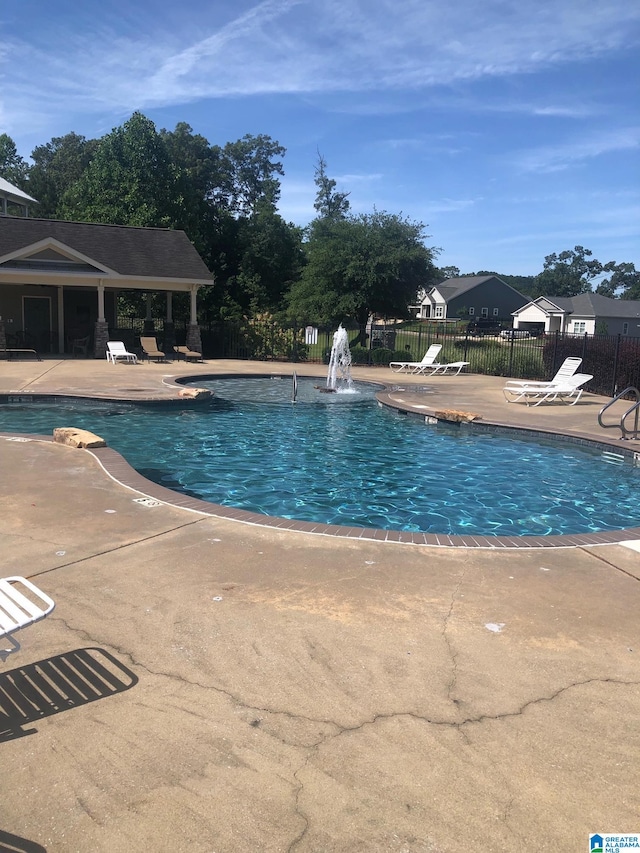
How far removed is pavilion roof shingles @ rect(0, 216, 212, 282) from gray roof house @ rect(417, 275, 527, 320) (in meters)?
52.3

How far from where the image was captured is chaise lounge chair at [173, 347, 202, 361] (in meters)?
26.7

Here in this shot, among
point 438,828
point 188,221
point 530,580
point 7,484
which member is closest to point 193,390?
point 7,484

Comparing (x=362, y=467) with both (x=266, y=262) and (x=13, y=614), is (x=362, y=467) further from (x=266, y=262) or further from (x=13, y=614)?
(x=266, y=262)

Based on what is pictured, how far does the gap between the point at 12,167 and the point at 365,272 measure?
138 ft

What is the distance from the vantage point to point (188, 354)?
26.6m

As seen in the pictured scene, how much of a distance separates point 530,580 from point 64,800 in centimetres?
367

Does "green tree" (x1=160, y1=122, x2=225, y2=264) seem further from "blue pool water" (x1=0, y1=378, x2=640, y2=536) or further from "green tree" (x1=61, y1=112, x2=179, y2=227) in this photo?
"blue pool water" (x1=0, y1=378, x2=640, y2=536)

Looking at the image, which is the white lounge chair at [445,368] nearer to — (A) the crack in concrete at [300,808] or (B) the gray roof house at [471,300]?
(A) the crack in concrete at [300,808]

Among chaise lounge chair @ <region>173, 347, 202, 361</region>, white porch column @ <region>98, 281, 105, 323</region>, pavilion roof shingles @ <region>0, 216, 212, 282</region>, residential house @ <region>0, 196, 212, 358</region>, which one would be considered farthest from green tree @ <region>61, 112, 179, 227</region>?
white porch column @ <region>98, 281, 105, 323</region>

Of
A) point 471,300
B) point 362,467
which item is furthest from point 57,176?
point 362,467

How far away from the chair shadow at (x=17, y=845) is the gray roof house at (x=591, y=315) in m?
62.5

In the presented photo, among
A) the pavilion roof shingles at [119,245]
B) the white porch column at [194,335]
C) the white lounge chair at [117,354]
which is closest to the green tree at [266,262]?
the pavilion roof shingles at [119,245]

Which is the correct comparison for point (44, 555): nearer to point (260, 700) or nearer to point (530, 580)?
point (260, 700)

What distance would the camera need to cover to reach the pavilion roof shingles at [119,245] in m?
26.2
